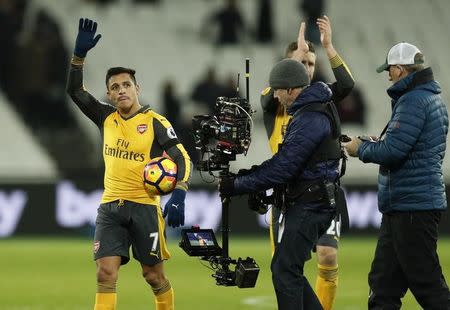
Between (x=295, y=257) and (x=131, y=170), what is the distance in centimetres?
151

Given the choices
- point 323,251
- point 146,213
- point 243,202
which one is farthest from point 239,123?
point 243,202

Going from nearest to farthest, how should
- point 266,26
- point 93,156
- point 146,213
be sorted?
point 146,213 < point 93,156 < point 266,26

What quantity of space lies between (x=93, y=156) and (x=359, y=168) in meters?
4.61

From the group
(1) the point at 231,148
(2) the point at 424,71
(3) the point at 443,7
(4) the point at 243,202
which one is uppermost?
(3) the point at 443,7

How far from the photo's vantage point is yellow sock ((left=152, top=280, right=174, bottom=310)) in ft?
25.1

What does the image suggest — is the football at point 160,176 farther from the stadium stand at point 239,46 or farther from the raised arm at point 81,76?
the stadium stand at point 239,46

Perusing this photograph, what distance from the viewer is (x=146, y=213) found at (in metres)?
7.64

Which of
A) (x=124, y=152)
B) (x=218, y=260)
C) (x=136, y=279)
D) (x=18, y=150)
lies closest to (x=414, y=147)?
(x=218, y=260)

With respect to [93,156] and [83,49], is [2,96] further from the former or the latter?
[83,49]

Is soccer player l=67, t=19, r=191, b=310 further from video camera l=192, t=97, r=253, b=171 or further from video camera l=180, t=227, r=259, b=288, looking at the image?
video camera l=192, t=97, r=253, b=171

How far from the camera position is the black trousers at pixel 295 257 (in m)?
6.74

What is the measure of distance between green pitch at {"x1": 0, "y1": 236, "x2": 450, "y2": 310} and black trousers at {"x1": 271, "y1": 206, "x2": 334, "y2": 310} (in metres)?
2.59

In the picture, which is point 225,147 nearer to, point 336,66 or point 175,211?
point 175,211

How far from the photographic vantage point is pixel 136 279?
1153 centimetres
